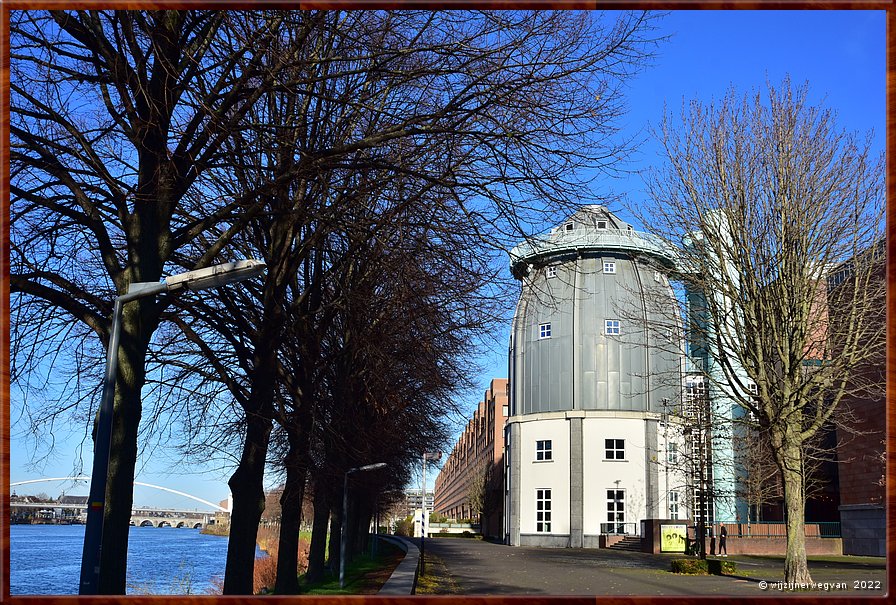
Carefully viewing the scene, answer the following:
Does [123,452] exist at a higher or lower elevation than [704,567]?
higher

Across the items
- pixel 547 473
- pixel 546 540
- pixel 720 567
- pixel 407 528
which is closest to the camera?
pixel 720 567

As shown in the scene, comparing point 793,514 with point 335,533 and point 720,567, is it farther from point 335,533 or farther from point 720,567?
A: point 335,533

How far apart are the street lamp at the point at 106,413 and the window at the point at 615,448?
4421 cm

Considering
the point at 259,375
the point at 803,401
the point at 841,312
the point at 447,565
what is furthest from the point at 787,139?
the point at 447,565

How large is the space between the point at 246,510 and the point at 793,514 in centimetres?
1265

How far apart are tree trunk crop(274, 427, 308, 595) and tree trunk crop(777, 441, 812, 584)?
11.0m

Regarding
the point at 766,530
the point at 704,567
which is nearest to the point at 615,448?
the point at 766,530

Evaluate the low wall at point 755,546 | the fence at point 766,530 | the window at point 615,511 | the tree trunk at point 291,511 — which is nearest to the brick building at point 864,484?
the fence at point 766,530

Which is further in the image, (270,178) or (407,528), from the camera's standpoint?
(407,528)

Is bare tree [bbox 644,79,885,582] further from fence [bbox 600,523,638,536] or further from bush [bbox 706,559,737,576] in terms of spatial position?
fence [bbox 600,523,638,536]

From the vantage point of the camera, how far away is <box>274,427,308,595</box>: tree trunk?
56.0 ft

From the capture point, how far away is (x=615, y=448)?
5088 cm

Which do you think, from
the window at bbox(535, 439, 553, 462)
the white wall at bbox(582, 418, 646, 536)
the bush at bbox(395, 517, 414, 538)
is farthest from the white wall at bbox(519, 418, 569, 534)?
the bush at bbox(395, 517, 414, 538)

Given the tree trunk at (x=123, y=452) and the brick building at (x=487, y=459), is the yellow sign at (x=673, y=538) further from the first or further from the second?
the tree trunk at (x=123, y=452)
